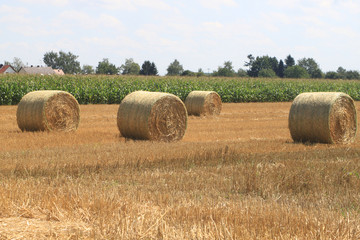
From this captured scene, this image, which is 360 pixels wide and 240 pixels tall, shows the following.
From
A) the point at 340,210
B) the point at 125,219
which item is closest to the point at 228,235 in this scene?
the point at 125,219

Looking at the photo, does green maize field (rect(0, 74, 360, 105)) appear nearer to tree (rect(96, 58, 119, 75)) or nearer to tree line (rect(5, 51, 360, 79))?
tree line (rect(5, 51, 360, 79))

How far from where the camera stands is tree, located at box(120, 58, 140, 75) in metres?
134

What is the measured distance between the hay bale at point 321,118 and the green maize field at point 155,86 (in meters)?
19.4

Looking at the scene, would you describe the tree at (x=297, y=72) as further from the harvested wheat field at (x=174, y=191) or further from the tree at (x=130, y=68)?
the harvested wheat field at (x=174, y=191)

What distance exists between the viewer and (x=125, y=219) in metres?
5.41

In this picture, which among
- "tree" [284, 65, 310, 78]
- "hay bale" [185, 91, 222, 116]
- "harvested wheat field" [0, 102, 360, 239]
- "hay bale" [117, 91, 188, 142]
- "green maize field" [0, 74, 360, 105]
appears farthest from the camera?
"tree" [284, 65, 310, 78]

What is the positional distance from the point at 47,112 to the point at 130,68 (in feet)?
417

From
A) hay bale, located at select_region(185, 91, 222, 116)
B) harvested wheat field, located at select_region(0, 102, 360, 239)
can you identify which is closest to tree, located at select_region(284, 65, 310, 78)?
hay bale, located at select_region(185, 91, 222, 116)

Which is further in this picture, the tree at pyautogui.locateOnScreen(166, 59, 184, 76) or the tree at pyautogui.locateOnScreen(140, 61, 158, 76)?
the tree at pyautogui.locateOnScreen(166, 59, 184, 76)

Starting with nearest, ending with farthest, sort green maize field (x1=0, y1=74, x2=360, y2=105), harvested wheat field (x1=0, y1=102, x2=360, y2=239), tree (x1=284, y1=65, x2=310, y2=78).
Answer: harvested wheat field (x1=0, y1=102, x2=360, y2=239)
green maize field (x1=0, y1=74, x2=360, y2=105)
tree (x1=284, y1=65, x2=310, y2=78)

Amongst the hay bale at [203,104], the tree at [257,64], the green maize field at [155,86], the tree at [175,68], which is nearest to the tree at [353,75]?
the tree at [257,64]

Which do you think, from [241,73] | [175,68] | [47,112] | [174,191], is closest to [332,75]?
[241,73]

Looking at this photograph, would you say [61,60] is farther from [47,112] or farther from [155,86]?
[47,112]

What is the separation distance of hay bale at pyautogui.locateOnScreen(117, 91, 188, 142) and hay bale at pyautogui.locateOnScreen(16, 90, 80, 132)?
2.76m
